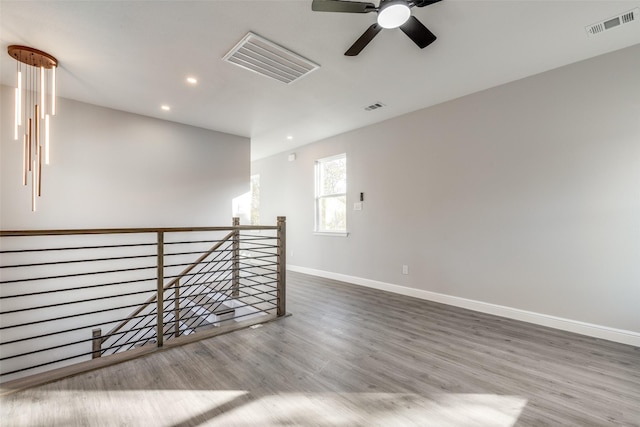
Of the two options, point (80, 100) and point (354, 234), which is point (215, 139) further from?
point (354, 234)

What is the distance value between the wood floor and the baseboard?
0.11m

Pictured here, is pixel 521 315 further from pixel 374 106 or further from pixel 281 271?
pixel 374 106

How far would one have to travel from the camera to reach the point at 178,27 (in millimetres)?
2398

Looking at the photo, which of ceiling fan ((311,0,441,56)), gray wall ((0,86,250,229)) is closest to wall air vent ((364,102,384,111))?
ceiling fan ((311,0,441,56))

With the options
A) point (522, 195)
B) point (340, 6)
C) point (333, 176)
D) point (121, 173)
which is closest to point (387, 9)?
point (340, 6)

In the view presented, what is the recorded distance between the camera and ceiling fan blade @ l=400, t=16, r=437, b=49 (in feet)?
6.44

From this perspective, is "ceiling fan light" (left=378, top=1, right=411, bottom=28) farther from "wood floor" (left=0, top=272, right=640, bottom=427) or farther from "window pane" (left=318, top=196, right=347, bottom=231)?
"window pane" (left=318, top=196, right=347, bottom=231)

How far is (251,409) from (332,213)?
417 centimetres

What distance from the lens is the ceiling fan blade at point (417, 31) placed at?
1.96m

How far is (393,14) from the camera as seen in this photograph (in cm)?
184

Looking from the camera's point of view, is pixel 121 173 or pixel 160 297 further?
pixel 121 173

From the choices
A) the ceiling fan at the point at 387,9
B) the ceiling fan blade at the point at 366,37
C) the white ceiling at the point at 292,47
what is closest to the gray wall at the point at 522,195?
the white ceiling at the point at 292,47

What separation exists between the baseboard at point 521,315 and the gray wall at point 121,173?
3.19m

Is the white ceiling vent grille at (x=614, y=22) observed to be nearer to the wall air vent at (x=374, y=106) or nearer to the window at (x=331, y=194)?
the wall air vent at (x=374, y=106)
